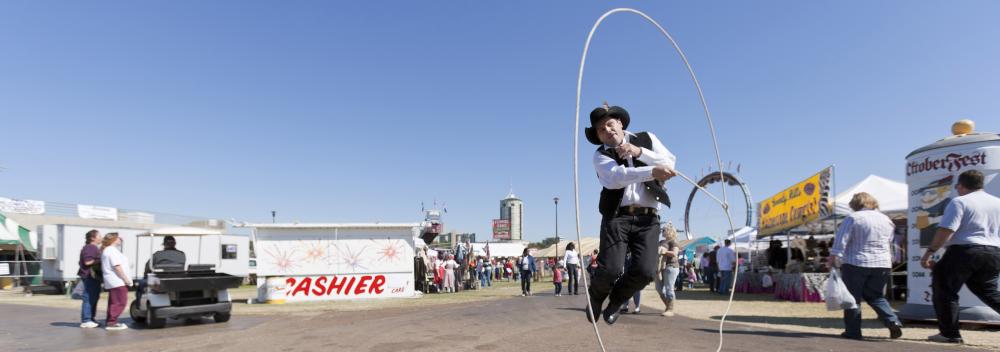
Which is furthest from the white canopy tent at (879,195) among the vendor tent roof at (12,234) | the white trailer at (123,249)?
the vendor tent roof at (12,234)

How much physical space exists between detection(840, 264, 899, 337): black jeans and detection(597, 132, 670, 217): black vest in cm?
382

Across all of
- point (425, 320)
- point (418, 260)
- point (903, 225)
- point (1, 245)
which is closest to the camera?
point (425, 320)

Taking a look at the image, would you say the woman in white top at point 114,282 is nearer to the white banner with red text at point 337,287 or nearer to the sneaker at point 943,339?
the white banner with red text at point 337,287

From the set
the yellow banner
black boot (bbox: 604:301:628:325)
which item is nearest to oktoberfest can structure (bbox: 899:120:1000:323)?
black boot (bbox: 604:301:628:325)

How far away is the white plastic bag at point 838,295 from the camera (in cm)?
697

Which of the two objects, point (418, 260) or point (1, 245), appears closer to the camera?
point (418, 260)

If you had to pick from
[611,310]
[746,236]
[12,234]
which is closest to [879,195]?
[746,236]

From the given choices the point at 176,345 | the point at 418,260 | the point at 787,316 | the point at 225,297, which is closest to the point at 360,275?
the point at 418,260

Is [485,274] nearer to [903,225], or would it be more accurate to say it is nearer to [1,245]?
[903,225]

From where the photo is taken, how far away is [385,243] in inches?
754

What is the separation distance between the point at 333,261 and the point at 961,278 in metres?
15.8

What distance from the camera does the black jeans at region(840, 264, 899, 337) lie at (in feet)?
22.9

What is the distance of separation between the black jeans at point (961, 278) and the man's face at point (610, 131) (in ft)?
14.6

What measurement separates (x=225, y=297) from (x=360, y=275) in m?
7.95
